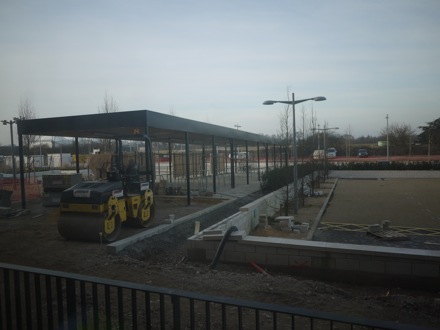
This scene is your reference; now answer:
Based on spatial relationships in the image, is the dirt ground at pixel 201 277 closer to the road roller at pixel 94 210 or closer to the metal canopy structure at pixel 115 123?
the road roller at pixel 94 210

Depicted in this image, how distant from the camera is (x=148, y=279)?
6.54 meters

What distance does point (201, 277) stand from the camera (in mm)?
6812

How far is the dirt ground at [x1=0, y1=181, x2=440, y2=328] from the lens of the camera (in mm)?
5523

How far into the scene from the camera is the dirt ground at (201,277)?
552 cm

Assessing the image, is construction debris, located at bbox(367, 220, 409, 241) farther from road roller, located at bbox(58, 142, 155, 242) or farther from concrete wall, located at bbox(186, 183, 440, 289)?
road roller, located at bbox(58, 142, 155, 242)

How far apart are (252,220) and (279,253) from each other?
423 cm

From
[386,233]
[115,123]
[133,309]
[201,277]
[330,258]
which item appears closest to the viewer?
[133,309]

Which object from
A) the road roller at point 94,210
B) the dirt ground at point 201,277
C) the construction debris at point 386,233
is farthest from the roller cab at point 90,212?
the construction debris at point 386,233

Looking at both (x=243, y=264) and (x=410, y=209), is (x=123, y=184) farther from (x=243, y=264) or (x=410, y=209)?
(x=410, y=209)

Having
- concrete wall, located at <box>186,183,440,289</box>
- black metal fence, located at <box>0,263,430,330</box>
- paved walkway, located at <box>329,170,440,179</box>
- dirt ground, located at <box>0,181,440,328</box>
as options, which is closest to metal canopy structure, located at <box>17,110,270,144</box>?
dirt ground, located at <box>0,181,440,328</box>

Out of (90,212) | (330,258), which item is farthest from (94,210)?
(330,258)

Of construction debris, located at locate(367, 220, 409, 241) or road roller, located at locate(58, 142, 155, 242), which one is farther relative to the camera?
construction debris, located at locate(367, 220, 409, 241)

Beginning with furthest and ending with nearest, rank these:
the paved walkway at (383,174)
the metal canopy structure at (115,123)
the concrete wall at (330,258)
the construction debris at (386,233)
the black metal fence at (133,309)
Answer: the paved walkway at (383,174) → the metal canopy structure at (115,123) → the construction debris at (386,233) → the concrete wall at (330,258) → the black metal fence at (133,309)

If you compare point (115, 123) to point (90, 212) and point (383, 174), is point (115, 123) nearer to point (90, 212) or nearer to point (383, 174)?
point (90, 212)
